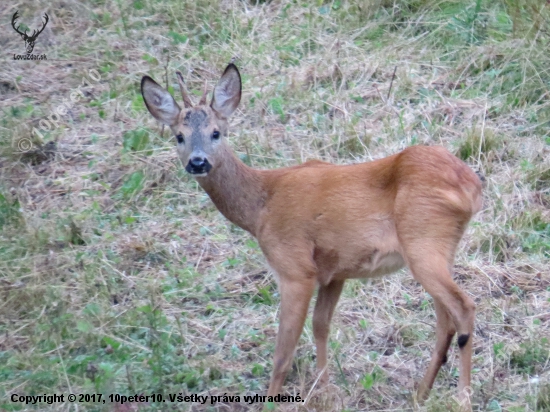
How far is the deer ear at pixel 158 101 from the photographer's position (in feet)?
19.6

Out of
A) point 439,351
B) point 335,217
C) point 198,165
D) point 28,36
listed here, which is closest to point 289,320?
point 335,217

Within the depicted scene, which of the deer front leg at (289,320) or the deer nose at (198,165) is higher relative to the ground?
the deer nose at (198,165)

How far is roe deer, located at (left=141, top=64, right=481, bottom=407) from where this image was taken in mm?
5055

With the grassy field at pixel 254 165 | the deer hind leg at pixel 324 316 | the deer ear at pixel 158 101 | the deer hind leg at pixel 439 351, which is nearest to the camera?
the deer hind leg at pixel 439 351

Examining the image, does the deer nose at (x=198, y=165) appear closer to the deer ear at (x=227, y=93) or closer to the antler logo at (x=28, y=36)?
the deer ear at (x=227, y=93)

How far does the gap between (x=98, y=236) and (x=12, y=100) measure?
2407 mm

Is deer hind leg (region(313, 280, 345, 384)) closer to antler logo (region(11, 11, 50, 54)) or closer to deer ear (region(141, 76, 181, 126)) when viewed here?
deer ear (region(141, 76, 181, 126))

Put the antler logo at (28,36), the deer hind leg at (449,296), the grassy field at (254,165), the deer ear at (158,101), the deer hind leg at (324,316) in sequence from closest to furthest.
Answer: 1. the deer hind leg at (449,296)
2. the grassy field at (254,165)
3. the deer hind leg at (324,316)
4. the deer ear at (158,101)
5. the antler logo at (28,36)

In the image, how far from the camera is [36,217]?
738 cm

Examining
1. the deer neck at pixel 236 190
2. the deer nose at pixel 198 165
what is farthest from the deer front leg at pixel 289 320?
the deer nose at pixel 198 165

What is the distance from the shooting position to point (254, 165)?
777 centimetres

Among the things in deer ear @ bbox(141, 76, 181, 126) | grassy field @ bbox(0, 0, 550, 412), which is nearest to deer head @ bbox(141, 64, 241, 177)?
deer ear @ bbox(141, 76, 181, 126)

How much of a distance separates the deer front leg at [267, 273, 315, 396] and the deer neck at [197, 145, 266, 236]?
1.74ft

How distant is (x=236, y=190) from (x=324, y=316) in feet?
3.04
